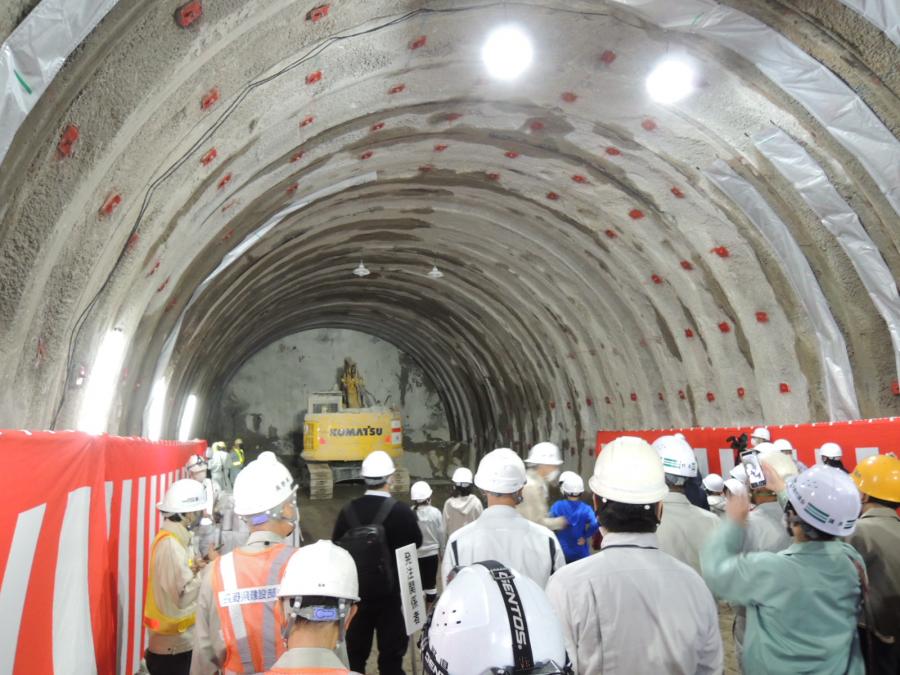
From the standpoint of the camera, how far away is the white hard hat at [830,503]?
→ 9.91 ft

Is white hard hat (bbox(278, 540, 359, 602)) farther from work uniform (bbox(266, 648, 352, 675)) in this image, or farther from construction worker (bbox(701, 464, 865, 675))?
construction worker (bbox(701, 464, 865, 675))

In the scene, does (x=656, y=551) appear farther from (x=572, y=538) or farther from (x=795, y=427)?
(x=795, y=427)

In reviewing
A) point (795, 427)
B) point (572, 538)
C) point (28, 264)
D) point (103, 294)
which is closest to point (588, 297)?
point (795, 427)

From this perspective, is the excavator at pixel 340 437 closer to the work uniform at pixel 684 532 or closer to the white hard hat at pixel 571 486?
the white hard hat at pixel 571 486

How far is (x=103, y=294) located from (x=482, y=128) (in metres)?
4.89

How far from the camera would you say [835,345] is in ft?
27.9

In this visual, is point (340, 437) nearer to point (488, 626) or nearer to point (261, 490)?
point (261, 490)

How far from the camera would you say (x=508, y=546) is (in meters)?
3.79

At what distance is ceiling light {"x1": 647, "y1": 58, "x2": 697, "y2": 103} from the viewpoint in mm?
6996

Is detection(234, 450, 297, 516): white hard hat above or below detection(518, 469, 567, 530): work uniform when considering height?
above

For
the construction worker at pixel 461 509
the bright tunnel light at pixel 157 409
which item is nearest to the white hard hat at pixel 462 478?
the construction worker at pixel 461 509

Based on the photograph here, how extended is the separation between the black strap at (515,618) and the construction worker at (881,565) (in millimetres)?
2448

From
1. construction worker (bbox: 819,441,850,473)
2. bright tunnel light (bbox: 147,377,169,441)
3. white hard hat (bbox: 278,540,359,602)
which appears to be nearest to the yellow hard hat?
construction worker (bbox: 819,441,850,473)

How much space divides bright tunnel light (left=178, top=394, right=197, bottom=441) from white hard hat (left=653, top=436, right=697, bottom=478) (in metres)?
11.7
